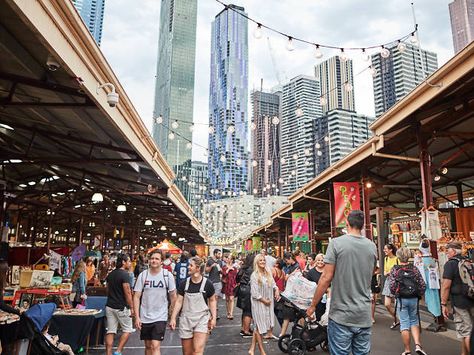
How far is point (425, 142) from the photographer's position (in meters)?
10.2

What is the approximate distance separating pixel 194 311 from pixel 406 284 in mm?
3692

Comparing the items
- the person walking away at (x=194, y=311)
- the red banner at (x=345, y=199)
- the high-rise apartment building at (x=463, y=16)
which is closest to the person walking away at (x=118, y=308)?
the person walking away at (x=194, y=311)

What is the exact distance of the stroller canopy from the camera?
18.9ft

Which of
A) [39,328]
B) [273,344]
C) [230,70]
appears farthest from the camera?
[230,70]

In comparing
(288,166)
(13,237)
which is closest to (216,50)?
(288,166)

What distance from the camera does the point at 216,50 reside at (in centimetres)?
18112

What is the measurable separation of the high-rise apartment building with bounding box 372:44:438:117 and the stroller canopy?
1506 cm

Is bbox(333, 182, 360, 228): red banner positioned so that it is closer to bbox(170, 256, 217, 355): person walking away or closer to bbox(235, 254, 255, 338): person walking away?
bbox(235, 254, 255, 338): person walking away

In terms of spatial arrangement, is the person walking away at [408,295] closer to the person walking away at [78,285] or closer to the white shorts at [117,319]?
the white shorts at [117,319]

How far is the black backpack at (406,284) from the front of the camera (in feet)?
21.5

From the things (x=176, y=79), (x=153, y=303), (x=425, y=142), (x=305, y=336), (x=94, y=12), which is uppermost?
(x=94, y=12)

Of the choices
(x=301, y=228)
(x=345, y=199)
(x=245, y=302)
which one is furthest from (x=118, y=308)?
(x=301, y=228)

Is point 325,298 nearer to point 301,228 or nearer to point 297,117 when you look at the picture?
point 301,228

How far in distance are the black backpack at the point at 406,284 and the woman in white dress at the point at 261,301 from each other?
88.7 inches
